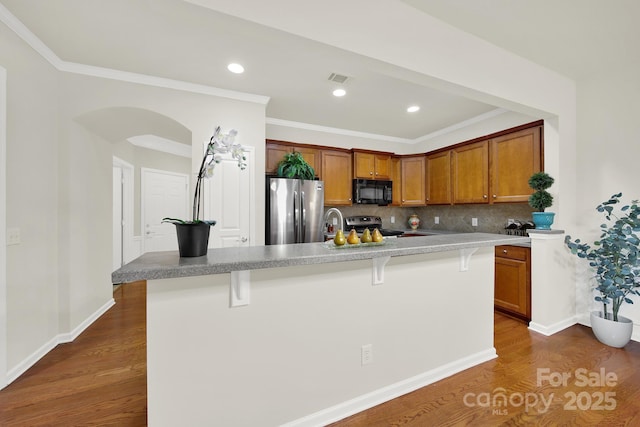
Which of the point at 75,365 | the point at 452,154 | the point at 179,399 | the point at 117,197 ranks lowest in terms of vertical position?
the point at 75,365

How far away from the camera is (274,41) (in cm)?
154

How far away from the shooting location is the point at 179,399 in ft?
4.14

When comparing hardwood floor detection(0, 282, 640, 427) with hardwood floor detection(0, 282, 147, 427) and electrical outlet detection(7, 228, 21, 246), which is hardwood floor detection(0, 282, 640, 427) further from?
electrical outlet detection(7, 228, 21, 246)

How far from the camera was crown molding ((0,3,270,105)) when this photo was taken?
6.43 ft

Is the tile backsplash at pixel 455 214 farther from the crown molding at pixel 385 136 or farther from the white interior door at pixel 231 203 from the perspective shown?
the white interior door at pixel 231 203

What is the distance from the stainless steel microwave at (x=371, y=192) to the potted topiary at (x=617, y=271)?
2.48 meters

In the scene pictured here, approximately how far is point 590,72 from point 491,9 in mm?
1789

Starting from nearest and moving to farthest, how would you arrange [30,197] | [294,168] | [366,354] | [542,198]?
[366,354] < [30,197] < [542,198] < [294,168]

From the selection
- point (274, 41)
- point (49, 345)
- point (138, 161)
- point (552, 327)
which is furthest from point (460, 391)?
point (138, 161)

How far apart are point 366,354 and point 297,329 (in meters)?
0.54

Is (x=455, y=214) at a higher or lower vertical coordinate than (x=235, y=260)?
higher

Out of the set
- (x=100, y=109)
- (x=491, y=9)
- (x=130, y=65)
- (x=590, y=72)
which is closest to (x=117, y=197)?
(x=100, y=109)

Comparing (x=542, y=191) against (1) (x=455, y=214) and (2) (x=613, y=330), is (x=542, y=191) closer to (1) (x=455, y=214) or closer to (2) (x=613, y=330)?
(2) (x=613, y=330)

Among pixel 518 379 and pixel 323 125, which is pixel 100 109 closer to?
pixel 323 125
